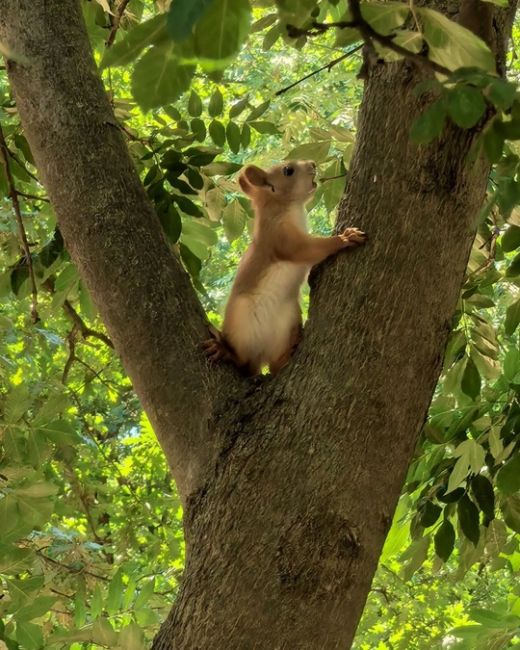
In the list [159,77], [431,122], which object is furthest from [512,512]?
[159,77]

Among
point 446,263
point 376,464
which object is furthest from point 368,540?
point 446,263

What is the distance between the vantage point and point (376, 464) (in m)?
1.55

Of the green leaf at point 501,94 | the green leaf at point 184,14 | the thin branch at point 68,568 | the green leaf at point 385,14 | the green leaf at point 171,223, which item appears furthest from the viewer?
the thin branch at point 68,568

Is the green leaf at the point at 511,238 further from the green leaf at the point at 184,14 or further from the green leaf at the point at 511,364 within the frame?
the green leaf at the point at 184,14

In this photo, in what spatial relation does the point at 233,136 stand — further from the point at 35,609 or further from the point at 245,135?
the point at 35,609

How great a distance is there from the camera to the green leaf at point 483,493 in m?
2.24

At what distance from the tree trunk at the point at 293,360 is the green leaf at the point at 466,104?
57 centimetres

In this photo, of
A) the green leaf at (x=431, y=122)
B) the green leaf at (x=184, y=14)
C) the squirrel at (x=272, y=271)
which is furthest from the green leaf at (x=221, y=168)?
the green leaf at (x=184, y=14)

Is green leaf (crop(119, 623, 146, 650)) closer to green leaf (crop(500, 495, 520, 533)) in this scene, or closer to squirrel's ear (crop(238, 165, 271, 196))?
green leaf (crop(500, 495, 520, 533))

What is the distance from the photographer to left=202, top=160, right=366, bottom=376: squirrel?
2865 millimetres

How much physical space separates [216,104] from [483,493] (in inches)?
55.6

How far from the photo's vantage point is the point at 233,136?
286 centimetres

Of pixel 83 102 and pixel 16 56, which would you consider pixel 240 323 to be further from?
pixel 16 56

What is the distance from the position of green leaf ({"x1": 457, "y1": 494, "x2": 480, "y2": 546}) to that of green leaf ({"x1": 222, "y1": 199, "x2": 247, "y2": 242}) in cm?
123
